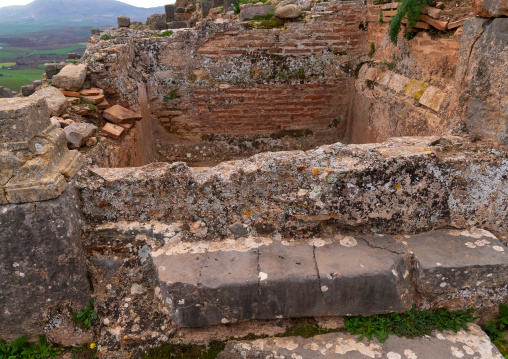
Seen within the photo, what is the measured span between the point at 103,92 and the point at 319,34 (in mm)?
3301

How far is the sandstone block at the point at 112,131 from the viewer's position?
3559 millimetres

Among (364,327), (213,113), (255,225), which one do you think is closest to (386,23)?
(213,113)

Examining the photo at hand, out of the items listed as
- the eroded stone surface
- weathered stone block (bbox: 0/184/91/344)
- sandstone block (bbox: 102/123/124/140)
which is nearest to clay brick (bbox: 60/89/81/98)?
sandstone block (bbox: 102/123/124/140)

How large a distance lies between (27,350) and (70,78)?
2.93 metres

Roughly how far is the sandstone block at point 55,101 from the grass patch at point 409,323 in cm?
330

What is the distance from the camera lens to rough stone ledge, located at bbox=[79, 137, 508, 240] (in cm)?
212

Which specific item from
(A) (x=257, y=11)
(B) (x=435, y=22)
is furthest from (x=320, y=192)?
(A) (x=257, y=11)

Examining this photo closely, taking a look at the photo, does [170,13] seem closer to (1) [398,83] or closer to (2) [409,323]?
(1) [398,83]

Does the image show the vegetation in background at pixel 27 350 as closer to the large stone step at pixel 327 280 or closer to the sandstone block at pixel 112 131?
the large stone step at pixel 327 280

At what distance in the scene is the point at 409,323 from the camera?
2002 millimetres

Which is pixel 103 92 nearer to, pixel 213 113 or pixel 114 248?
pixel 213 113

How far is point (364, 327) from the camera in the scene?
6.56 feet

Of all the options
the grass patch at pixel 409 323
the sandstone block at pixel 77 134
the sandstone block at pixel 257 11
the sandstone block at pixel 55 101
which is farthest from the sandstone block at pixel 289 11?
the grass patch at pixel 409 323

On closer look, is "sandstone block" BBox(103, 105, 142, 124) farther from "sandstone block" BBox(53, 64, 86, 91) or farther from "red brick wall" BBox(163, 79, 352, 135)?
"red brick wall" BBox(163, 79, 352, 135)
